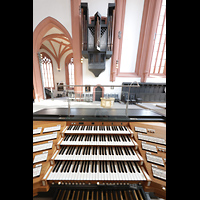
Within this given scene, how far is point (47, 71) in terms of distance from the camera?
12359 mm

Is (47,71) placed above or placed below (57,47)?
below

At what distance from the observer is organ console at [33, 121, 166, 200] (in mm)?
1146

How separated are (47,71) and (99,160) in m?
14.8

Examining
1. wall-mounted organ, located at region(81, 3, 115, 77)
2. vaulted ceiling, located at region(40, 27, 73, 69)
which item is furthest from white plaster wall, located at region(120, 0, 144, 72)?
vaulted ceiling, located at region(40, 27, 73, 69)

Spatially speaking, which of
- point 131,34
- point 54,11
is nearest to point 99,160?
point 131,34

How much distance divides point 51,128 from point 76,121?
520 mm

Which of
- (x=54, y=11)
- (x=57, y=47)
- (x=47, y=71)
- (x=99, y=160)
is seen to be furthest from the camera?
(x=47, y=71)

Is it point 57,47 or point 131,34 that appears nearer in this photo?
point 131,34

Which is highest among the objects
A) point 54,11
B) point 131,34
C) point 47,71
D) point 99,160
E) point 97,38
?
point 54,11

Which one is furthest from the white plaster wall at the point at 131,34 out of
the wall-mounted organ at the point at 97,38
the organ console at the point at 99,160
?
the organ console at the point at 99,160

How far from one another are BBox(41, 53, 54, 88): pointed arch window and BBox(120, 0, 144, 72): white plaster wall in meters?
11.1

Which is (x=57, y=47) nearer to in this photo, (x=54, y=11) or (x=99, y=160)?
(x=54, y=11)

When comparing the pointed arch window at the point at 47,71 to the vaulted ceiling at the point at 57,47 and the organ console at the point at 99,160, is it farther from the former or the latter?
the organ console at the point at 99,160
